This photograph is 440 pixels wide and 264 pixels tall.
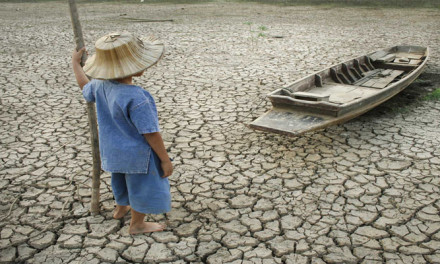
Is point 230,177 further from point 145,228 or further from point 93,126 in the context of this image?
point 93,126

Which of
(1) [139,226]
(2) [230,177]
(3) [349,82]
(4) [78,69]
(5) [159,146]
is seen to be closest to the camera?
(5) [159,146]

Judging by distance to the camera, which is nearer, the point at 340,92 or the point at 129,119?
the point at 129,119

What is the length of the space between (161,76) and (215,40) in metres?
3.93

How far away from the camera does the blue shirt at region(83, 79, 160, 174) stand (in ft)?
8.42

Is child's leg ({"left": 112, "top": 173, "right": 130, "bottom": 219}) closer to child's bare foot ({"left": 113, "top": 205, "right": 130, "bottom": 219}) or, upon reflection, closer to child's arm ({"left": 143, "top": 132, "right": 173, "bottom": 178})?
child's bare foot ({"left": 113, "top": 205, "right": 130, "bottom": 219})

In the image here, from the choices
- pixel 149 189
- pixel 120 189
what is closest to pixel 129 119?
pixel 149 189

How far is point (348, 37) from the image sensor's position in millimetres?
11234

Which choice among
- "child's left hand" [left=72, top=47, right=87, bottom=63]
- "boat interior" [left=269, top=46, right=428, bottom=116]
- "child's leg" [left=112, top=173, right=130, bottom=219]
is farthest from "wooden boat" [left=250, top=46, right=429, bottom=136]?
"child's left hand" [left=72, top=47, right=87, bottom=63]

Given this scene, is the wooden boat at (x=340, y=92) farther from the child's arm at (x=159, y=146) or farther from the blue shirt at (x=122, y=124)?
the blue shirt at (x=122, y=124)

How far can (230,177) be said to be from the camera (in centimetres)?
401

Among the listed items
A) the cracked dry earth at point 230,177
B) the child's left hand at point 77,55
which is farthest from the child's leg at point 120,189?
the child's left hand at point 77,55

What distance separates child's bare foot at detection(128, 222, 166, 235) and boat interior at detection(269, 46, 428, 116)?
2.36m

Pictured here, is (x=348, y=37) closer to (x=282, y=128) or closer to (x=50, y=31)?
(x=282, y=128)

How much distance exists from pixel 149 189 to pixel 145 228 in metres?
0.48
